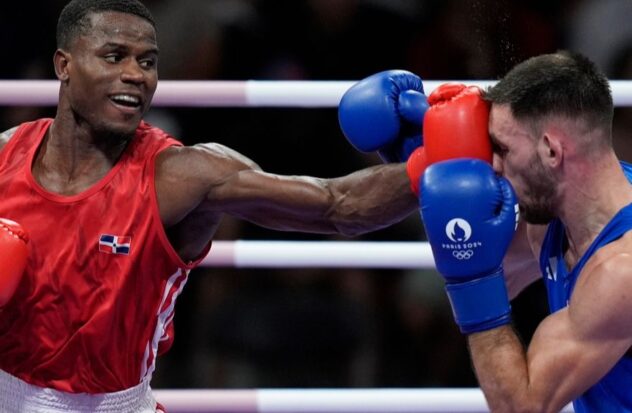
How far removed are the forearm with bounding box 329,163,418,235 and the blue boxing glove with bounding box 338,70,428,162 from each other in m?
0.08

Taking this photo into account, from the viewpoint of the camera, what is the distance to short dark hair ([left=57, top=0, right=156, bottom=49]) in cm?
274

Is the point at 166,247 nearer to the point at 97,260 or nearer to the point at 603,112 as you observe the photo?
the point at 97,260

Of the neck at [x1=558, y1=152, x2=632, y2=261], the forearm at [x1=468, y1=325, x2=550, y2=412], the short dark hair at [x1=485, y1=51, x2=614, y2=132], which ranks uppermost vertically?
the short dark hair at [x1=485, y1=51, x2=614, y2=132]

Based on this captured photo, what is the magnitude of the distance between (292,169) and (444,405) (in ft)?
3.96

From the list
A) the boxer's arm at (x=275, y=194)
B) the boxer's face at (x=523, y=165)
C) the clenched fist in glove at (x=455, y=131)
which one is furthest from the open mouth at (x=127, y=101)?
the boxer's face at (x=523, y=165)

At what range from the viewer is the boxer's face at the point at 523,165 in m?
2.47

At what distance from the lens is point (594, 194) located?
247 cm

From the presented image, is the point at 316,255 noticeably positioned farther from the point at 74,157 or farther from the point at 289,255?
the point at 74,157

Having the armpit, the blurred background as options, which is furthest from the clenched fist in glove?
the blurred background

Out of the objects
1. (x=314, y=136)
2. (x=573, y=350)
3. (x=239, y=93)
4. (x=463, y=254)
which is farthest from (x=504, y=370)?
(x=314, y=136)

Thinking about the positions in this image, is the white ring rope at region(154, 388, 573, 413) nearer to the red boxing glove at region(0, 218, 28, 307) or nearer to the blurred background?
the blurred background

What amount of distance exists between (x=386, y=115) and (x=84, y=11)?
76 centimetres

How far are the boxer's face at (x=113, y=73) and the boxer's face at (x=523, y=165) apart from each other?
2.72 feet

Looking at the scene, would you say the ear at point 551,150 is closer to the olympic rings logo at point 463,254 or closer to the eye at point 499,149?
the eye at point 499,149
